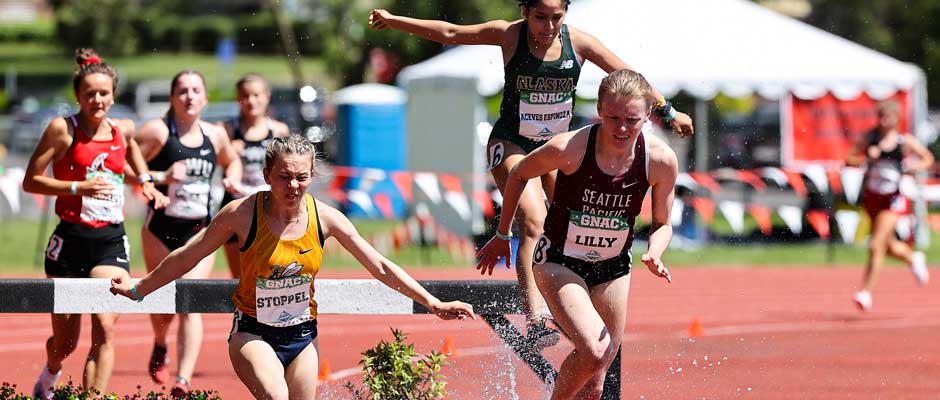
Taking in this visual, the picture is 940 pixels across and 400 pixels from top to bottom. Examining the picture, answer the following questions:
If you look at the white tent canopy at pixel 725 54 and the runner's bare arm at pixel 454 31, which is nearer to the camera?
the runner's bare arm at pixel 454 31

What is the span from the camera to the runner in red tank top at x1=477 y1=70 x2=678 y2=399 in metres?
5.93

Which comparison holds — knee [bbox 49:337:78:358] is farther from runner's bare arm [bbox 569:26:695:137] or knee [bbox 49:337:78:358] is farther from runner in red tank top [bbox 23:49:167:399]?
runner's bare arm [bbox 569:26:695:137]

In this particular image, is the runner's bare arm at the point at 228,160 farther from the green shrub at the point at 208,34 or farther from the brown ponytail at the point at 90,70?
the green shrub at the point at 208,34

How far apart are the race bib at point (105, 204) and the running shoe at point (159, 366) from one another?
4.07ft

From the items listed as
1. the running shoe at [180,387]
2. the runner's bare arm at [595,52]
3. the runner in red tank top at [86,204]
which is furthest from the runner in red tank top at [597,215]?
the runner in red tank top at [86,204]

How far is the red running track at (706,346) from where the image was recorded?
8.46 metres

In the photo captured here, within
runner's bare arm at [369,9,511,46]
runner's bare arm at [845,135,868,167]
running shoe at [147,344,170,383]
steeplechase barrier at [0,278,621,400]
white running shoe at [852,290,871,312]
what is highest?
runner's bare arm at [369,9,511,46]

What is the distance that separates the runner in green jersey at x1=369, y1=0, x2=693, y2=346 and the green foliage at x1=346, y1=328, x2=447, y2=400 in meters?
0.65

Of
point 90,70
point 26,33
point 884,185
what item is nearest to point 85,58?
point 90,70

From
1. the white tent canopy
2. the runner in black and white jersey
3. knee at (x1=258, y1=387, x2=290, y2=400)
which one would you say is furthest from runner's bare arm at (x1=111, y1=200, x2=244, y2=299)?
the white tent canopy

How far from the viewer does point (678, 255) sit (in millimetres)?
18859

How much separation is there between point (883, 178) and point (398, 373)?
8238 mm

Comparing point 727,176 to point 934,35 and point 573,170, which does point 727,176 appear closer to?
point 573,170

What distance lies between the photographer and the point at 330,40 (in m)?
43.1
